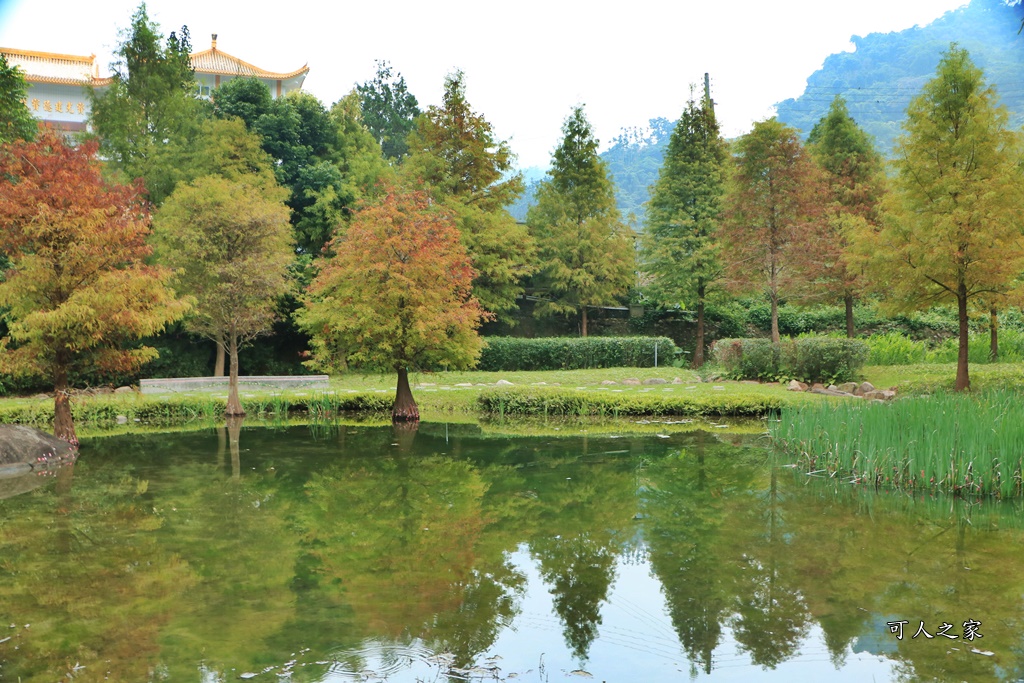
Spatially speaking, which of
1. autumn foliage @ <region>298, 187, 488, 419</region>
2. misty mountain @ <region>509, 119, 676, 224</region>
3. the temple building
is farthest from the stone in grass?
misty mountain @ <region>509, 119, 676, 224</region>

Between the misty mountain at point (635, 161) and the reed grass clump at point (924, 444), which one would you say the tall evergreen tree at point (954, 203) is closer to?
the reed grass clump at point (924, 444)

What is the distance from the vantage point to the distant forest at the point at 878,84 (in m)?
63.5

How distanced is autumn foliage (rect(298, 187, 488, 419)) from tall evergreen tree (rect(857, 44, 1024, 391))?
25.4 feet

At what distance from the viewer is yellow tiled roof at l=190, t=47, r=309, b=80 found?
42.5 m

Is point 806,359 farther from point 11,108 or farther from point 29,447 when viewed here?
point 11,108

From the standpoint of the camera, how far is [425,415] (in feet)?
51.5

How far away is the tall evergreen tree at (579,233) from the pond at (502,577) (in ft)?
51.7

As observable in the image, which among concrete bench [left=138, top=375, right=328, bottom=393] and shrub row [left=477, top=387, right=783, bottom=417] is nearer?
shrub row [left=477, top=387, right=783, bottom=417]

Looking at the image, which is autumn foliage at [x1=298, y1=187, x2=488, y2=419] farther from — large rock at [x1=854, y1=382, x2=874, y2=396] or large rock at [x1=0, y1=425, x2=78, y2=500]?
large rock at [x1=854, y1=382, x2=874, y2=396]

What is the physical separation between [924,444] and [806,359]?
10066 millimetres

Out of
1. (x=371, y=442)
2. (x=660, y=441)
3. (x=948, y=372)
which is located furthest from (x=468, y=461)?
(x=948, y=372)

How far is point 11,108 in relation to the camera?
56.5 ft

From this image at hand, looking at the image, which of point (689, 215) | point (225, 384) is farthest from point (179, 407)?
point (689, 215)

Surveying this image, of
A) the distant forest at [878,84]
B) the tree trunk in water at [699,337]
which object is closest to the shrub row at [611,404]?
the tree trunk in water at [699,337]
